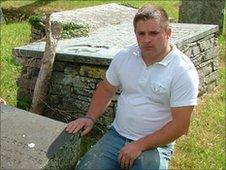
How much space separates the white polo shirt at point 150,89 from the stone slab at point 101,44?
4.58ft

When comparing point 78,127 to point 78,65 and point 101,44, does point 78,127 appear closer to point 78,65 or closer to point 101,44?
point 78,65

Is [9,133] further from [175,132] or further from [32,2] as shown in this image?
[32,2]

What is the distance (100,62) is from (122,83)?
1.44 meters

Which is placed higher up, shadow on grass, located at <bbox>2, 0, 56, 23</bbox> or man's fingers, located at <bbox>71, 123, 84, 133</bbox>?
man's fingers, located at <bbox>71, 123, 84, 133</bbox>

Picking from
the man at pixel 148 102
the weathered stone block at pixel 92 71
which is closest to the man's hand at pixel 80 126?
the man at pixel 148 102

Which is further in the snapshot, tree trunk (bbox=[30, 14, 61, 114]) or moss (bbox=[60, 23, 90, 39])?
moss (bbox=[60, 23, 90, 39])

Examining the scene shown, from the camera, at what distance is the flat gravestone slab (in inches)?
115

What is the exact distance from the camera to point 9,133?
10.2ft

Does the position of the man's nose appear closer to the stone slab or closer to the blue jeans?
the blue jeans

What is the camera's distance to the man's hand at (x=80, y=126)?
10.9 feet

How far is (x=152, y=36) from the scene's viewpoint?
331cm

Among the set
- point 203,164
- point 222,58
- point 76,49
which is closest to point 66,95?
point 76,49

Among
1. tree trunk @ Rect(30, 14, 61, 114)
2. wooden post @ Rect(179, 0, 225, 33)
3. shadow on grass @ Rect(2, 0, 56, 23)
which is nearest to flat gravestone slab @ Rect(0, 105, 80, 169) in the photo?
tree trunk @ Rect(30, 14, 61, 114)

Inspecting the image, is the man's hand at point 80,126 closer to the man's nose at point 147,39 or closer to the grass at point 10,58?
the man's nose at point 147,39
